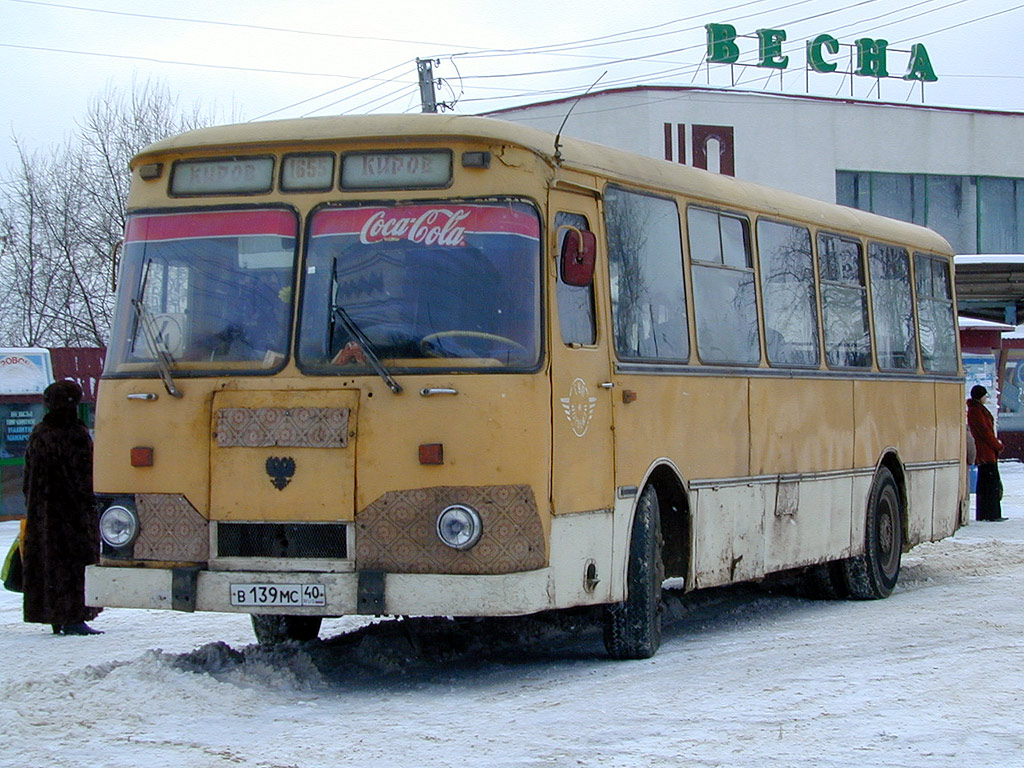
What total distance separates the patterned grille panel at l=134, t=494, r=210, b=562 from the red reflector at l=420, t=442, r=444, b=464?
49.0 inches

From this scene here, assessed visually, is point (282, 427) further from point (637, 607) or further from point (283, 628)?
point (637, 607)

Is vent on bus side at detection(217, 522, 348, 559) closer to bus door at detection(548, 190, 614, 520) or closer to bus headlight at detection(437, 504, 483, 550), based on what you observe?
Result: bus headlight at detection(437, 504, 483, 550)

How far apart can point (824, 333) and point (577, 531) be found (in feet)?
15.1

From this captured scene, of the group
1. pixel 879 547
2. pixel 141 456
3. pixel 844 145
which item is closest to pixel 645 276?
pixel 141 456

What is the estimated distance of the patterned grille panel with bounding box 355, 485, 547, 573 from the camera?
27.1 ft

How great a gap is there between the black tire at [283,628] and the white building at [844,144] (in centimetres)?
3500

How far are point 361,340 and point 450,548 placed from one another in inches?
45.5

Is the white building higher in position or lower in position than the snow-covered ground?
higher

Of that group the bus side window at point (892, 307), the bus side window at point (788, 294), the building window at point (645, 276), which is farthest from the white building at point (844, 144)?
the building window at point (645, 276)

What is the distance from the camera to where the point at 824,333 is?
41.9 feet

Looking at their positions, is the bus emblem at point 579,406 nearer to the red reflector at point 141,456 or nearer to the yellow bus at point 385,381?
the yellow bus at point 385,381

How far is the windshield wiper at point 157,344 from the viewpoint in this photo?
8.73 metres

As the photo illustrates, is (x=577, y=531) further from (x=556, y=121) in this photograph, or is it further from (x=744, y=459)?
(x=556, y=121)

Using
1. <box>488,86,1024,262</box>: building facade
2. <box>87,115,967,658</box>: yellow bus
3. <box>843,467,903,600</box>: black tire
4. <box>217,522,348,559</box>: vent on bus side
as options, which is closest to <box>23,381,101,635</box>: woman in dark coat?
<box>87,115,967,658</box>: yellow bus
